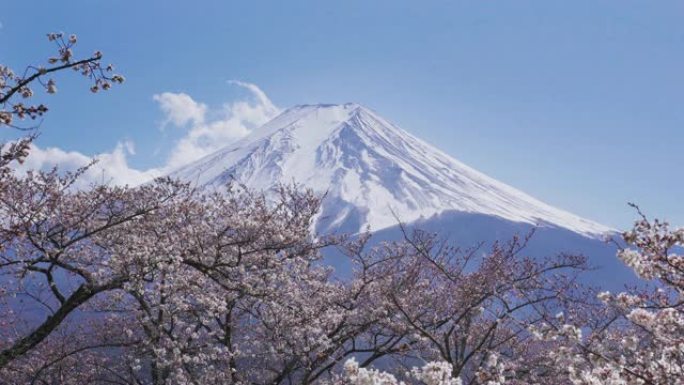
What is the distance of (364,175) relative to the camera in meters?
186

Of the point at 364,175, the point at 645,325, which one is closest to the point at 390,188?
the point at 364,175

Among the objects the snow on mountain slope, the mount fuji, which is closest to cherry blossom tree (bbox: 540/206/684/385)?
the mount fuji

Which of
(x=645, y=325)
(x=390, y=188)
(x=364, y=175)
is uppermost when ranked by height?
(x=364, y=175)

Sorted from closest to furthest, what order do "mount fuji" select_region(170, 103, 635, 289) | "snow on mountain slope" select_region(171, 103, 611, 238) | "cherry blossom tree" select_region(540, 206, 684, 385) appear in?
"cherry blossom tree" select_region(540, 206, 684, 385)
"mount fuji" select_region(170, 103, 635, 289)
"snow on mountain slope" select_region(171, 103, 611, 238)

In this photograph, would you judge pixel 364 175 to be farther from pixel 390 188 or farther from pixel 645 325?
pixel 645 325

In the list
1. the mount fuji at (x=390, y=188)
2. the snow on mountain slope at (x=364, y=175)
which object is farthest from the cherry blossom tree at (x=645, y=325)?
the snow on mountain slope at (x=364, y=175)

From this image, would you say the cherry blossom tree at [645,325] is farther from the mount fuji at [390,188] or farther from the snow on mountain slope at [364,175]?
the snow on mountain slope at [364,175]

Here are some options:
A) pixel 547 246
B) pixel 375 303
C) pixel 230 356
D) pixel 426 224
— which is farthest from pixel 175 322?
pixel 547 246

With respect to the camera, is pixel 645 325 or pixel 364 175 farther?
pixel 364 175

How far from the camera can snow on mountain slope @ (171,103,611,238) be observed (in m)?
169

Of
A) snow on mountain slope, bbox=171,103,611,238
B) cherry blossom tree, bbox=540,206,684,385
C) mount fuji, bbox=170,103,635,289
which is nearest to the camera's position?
cherry blossom tree, bbox=540,206,684,385

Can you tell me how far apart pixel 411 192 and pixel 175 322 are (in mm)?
164617

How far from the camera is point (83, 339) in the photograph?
1513 cm

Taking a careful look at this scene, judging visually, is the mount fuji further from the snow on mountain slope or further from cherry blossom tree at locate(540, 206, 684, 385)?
cherry blossom tree at locate(540, 206, 684, 385)
